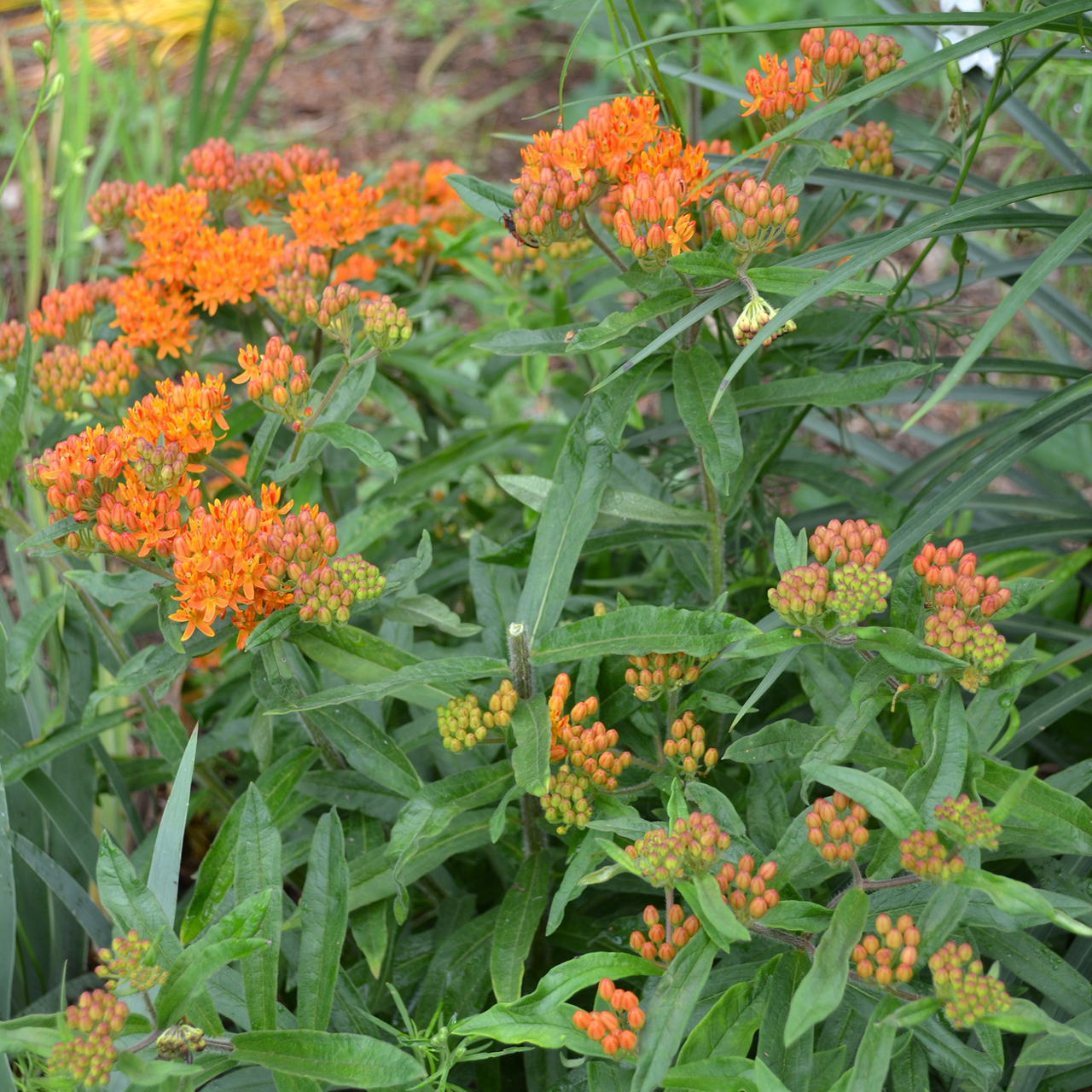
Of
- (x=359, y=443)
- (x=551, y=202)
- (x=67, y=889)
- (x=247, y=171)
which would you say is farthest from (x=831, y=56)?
(x=67, y=889)

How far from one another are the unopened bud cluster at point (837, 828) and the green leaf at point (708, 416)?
48cm

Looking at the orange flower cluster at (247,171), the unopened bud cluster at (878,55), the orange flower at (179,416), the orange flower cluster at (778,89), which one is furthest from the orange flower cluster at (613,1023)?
the orange flower cluster at (247,171)

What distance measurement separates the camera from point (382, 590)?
4.76 ft

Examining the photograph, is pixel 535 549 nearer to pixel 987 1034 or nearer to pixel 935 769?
pixel 935 769

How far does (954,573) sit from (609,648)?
17.4 inches

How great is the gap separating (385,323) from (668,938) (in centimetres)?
98

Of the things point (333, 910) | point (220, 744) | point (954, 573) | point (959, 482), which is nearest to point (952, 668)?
point (954, 573)

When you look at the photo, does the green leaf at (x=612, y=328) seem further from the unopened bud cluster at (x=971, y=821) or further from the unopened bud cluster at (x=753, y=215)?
the unopened bud cluster at (x=971, y=821)

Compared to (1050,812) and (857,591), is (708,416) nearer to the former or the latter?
(857,591)

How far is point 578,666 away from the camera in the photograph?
1.81 meters

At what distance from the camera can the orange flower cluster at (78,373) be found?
6.15ft

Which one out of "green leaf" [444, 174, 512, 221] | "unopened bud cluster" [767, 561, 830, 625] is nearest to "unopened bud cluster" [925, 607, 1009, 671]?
"unopened bud cluster" [767, 561, 830, 625]

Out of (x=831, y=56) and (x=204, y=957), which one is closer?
(x=204, y=957)

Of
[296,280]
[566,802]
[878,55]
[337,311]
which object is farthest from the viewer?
[296,280]
